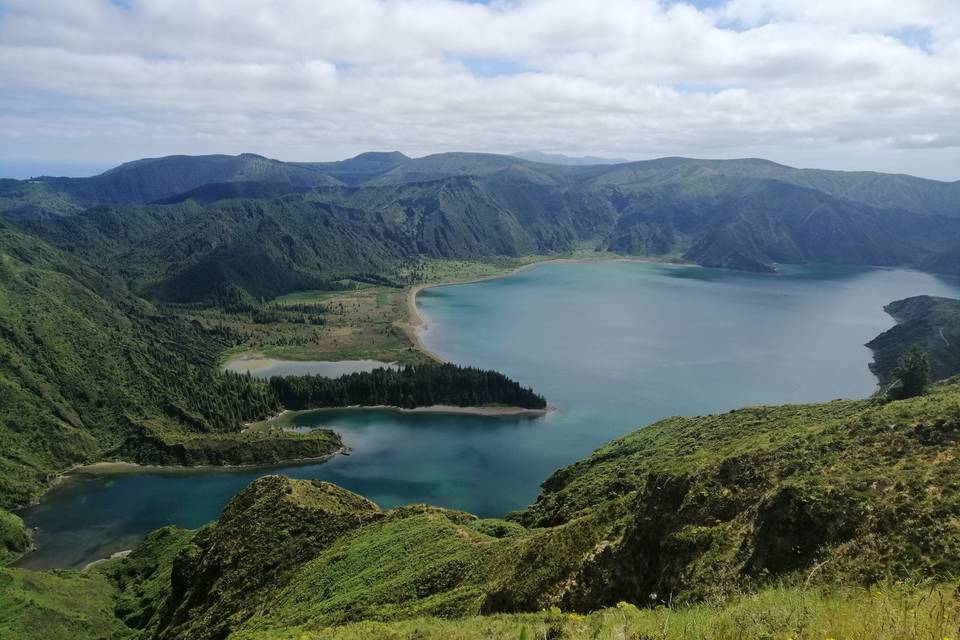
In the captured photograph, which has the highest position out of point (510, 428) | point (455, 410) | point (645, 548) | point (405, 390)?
point (645, 548)

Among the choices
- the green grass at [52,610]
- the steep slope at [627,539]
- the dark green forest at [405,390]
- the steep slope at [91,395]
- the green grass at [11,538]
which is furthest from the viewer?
the dark green forest at [405,390]

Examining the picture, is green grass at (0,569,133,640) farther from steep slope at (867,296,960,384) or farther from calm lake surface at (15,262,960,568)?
steep slope at (867,296,960,384)

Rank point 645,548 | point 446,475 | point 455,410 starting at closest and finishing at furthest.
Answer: point 645,548
point 446,475
point 455,410

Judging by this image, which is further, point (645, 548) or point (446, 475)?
point (446, 475)


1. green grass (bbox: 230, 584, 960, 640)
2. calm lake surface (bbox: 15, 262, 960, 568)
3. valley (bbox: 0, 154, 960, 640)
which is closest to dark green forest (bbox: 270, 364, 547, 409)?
valley (bbox: 0, 154, 960, 640)

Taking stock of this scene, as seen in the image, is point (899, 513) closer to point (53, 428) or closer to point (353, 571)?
point (353, 571)

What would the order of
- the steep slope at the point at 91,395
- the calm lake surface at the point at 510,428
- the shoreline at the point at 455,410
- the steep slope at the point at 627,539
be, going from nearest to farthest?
the steep slope at the point at 627,539 < the calm lake surface at the point at 510,428 < the steep slope at the point at 91,395 < the shoreline at the point at 455,410

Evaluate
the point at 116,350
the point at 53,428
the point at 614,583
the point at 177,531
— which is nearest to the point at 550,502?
the point at 614,583

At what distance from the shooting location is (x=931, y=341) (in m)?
159

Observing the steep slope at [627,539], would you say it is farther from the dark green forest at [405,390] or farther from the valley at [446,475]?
the dark green forest at [405,390]

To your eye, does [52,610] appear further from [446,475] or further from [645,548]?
[645,548]

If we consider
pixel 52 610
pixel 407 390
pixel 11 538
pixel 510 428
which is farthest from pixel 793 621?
pixel 407 390

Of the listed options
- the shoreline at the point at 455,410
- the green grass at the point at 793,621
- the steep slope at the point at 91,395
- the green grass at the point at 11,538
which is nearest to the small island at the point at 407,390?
the shoreline at the point at 455,410

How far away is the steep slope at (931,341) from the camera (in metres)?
148
